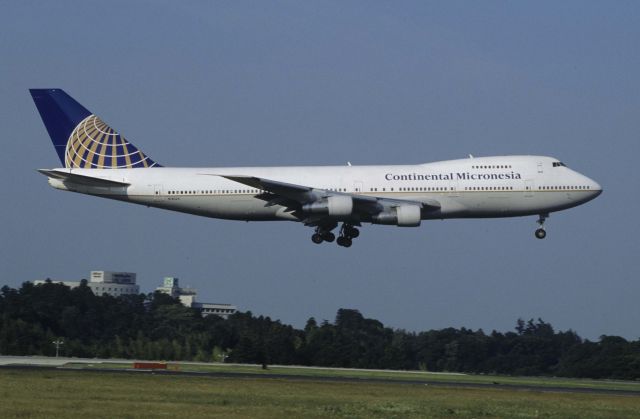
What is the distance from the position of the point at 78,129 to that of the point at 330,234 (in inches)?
639

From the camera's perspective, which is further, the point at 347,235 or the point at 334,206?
the point at 347,235

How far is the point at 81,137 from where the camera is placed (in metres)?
66.7

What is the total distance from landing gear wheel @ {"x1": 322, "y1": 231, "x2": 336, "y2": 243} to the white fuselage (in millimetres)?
2012

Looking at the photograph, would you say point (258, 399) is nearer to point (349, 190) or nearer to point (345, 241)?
point (349, 190)

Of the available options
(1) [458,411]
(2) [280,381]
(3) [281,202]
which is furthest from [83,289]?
(1) [458,411]

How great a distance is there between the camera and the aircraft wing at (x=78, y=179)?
60562 millimetres

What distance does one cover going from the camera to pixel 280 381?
4581cm

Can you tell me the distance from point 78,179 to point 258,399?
89.3 ft

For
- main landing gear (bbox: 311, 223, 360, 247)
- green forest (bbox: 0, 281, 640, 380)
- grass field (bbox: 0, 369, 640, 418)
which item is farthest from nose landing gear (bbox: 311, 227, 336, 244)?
grass field (bbox: 0, 369, 640, 418)

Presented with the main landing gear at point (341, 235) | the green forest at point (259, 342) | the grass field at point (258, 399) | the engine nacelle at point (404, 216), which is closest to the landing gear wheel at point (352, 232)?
the main landing gear at point (341, 235)

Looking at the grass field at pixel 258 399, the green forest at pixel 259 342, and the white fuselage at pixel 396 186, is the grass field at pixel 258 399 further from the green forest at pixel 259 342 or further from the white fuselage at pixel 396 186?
the green forest at pixel 259 342

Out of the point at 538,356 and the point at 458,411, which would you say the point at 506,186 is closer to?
the point at 458,411

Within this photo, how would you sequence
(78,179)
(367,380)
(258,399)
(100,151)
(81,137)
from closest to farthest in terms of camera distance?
(258,399) → (367,380) → (78,179) → (100,151) → (81,137)

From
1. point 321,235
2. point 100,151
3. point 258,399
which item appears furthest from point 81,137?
point 258,399
